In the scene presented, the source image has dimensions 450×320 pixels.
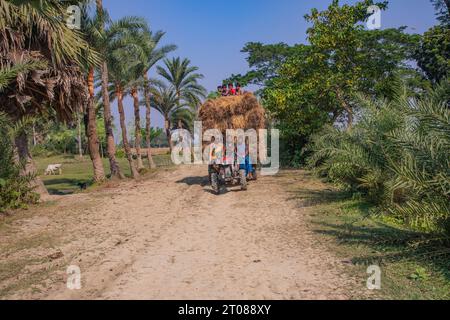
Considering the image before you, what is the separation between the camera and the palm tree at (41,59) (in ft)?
28.5

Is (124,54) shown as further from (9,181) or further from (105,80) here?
(9,181)

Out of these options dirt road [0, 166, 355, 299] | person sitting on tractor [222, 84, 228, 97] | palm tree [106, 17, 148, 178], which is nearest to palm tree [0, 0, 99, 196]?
dirt road [0, 166, 355, 299]

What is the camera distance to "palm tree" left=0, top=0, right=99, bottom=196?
869 centimetres

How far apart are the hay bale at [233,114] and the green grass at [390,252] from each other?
16.9ft

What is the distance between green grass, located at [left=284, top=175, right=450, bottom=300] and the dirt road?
310 mm

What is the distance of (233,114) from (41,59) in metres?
5.98

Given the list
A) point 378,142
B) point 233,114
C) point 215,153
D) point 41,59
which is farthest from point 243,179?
point 41,59

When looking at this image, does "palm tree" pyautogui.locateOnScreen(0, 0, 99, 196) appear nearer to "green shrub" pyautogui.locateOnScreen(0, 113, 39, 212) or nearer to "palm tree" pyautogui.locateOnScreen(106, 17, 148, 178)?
"green shrub" pyautogui.locateOnScreen(0, 113, 39, 212)

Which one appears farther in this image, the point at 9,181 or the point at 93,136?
the point at 93,136

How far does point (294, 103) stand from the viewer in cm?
1612

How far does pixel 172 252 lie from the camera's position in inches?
226
